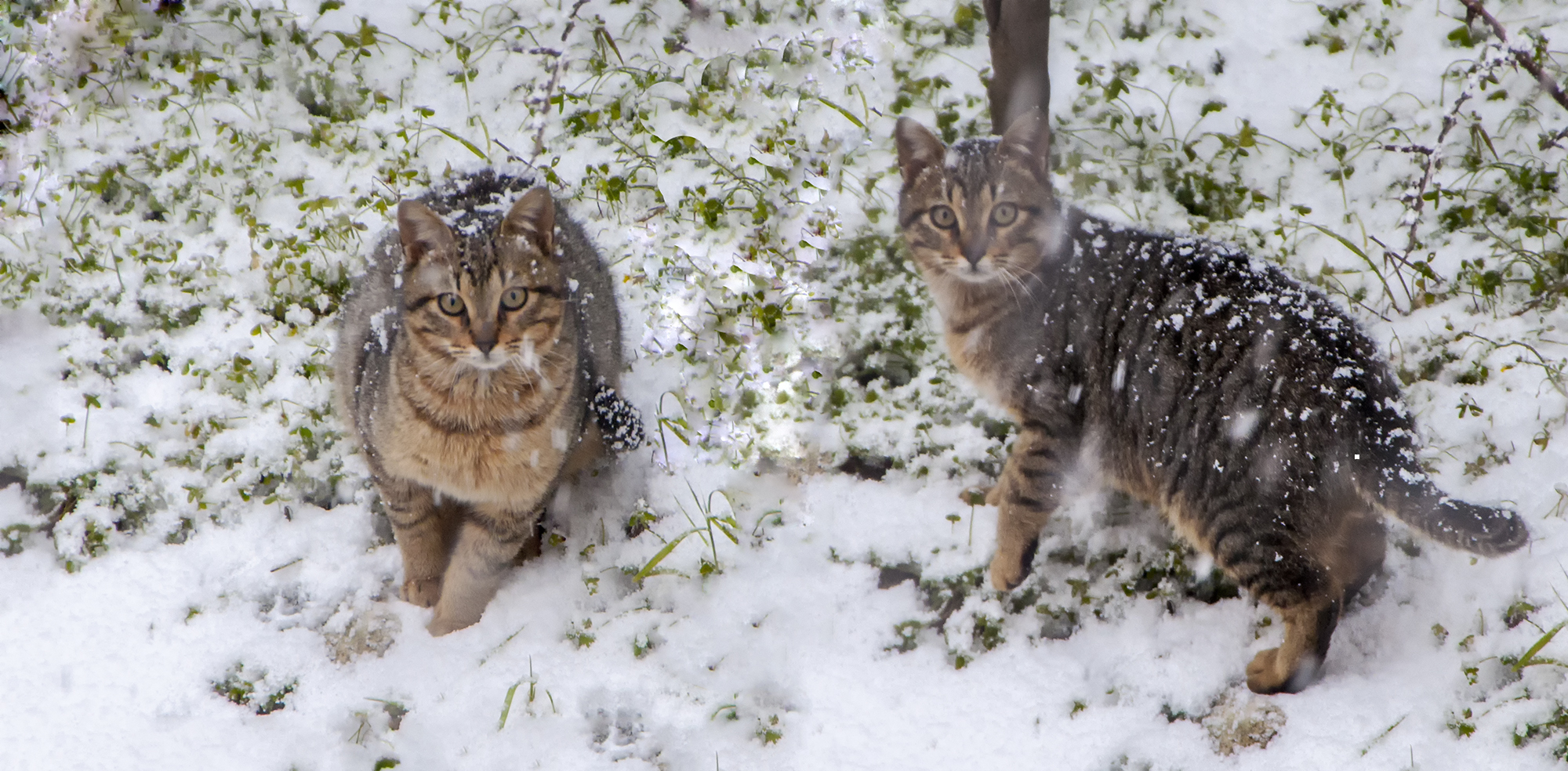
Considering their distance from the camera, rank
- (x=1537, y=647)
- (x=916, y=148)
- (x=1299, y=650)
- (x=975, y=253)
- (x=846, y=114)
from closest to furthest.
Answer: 1. (x=1537, y=647)
2. (x=1299, y=650)
3. (x=975, y=253)
4. (x=916, y=148)
5. (x=846, y=114)

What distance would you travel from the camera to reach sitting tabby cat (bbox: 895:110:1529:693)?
266 centimetres

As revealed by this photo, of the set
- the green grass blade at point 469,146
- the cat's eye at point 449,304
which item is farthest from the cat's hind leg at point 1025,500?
the green grass blade at point 469,146

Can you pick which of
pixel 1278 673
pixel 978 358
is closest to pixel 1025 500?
pixel 978 358

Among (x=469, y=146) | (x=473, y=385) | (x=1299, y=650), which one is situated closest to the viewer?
(x=1299, y=650)

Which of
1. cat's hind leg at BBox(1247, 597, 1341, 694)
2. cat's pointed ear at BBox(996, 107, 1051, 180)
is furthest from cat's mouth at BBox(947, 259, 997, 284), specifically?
cat's hind leg at BBox(1247, 597, 1341, 694)

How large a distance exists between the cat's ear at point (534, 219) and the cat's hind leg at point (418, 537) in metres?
0.86

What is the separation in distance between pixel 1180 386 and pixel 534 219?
1859 mm

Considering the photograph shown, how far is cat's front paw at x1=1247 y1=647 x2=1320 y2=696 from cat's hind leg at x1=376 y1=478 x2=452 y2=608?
244cm

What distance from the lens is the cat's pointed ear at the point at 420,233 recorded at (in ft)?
9.27

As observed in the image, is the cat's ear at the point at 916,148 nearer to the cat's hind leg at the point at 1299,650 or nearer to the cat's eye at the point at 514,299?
the cat's eye at the point at 514,299

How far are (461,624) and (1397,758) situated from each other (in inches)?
103

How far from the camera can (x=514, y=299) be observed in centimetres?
290

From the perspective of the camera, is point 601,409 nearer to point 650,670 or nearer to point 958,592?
point 650,670

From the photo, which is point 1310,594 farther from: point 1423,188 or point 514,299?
point 514,299
